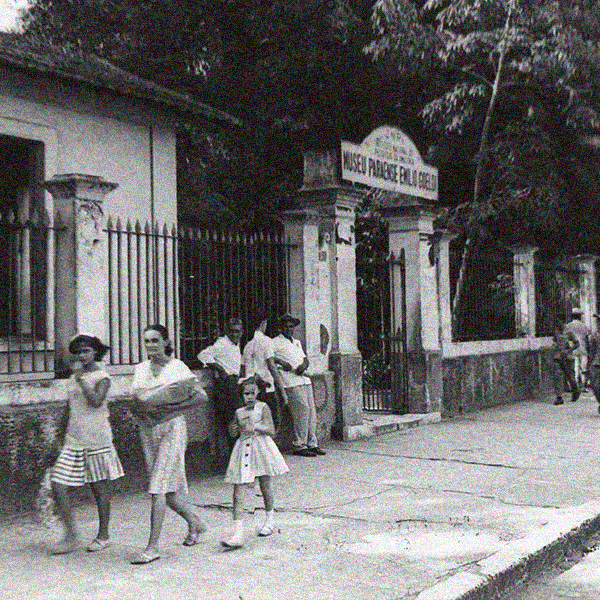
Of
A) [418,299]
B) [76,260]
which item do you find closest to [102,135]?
[76,260]

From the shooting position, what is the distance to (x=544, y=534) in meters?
6.25

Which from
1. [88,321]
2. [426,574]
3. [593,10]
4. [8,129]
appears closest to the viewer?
[426,574]

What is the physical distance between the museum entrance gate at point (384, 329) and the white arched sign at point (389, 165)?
0.99 meters

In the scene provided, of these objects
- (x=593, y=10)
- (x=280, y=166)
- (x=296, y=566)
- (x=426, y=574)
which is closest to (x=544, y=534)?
(x=426, y=574)

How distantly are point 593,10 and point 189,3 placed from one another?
8200 mm

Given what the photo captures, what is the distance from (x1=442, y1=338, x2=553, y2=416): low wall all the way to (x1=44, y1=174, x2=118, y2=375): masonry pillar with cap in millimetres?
6928

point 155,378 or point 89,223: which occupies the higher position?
point 89,223

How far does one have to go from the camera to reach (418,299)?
12.7 meters

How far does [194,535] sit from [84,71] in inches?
253

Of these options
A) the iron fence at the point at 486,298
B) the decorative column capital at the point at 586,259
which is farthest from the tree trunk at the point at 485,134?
the decorative column capital at the point at 586,259

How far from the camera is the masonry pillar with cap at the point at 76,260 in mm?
7523

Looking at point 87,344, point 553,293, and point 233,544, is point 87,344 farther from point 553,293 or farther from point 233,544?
point 553,293

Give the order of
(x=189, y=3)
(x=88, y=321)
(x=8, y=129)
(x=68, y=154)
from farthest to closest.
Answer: (x=189, y=3) → (x=68, y=154) → (x=8, y=129) → (x=88, y=321)

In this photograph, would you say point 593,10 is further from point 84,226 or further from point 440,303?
point 84,226
